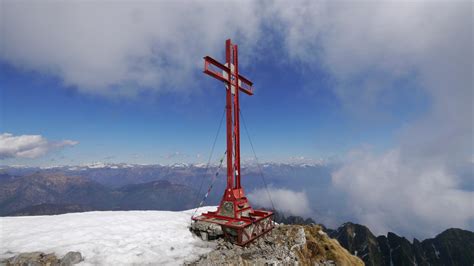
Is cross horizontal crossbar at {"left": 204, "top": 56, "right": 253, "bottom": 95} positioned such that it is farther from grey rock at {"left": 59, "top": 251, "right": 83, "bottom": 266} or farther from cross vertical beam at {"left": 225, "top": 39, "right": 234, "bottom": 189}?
grey rock at {"left": 59, "top": 251, "right": 83, "bottom": 266}

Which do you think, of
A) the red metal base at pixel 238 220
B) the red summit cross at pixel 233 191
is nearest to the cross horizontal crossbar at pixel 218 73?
the red summit cross at pixel 233 191

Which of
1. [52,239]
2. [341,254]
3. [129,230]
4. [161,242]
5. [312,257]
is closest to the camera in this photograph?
[52,239]

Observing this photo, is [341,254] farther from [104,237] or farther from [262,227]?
[104,237]

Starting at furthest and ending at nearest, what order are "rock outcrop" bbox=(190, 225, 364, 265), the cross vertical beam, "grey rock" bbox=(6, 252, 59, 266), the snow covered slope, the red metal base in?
the cross vertical beam → the red metal base → "rock outcrop" bbox=(190, 225, 364, 265) → the snow covered slope → "grey rock" bbox=(6, 252, 59, 266)

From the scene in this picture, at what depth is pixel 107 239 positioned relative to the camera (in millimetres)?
18016

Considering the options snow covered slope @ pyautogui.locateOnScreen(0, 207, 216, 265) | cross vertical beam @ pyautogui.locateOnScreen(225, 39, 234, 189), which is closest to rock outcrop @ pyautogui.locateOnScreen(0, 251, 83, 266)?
snow covered slope @ pyautogui.locateOnScreen(0, 207, 216, 265)

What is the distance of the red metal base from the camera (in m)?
20.2

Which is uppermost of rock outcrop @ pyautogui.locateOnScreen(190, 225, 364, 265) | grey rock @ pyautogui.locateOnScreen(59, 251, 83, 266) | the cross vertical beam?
the cross vertical beam

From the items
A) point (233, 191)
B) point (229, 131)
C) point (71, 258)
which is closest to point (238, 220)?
point (233, 191)

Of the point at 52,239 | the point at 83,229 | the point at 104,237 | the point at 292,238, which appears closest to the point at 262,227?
the point at 292,238

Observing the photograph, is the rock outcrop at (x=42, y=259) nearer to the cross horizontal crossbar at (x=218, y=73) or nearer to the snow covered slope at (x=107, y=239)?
the snow covered slope at (x=107, y=239)

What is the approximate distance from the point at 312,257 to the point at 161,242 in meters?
15.4

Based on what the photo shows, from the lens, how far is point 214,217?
918 inches

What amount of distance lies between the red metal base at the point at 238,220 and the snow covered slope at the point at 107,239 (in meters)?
2.25
